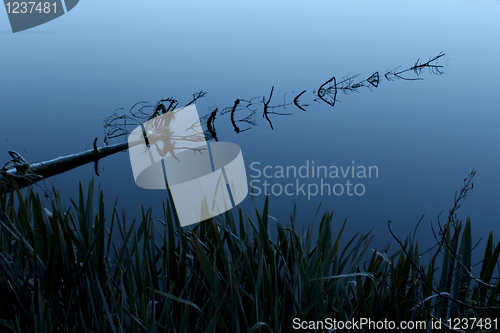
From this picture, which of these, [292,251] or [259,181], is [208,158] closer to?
[259,181]

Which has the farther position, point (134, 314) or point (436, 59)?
point (436, 59)

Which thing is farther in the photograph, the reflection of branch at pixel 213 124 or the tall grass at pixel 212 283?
the reflection of branch at pixel 213 124

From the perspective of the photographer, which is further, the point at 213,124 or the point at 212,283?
the point at 213,124

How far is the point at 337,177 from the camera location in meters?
4.72

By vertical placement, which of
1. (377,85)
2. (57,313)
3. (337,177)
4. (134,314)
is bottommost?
(337,177)

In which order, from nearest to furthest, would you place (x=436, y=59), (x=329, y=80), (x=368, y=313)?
(x=368, y=313)
(x=329, y=80)
(x=436, y=59)

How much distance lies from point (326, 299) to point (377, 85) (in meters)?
6.45

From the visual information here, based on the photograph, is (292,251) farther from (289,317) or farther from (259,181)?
(259,181)

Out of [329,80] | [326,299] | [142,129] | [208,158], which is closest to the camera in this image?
[326,299]

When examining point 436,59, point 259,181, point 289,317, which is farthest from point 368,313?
point 436,59

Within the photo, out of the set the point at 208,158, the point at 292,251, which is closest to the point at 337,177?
the point at 208,158

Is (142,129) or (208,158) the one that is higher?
(142,129)

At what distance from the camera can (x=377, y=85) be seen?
7508mm

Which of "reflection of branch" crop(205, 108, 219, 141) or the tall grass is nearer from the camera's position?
the tall grass
